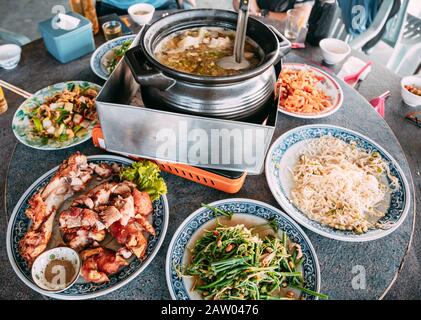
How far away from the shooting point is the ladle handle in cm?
145

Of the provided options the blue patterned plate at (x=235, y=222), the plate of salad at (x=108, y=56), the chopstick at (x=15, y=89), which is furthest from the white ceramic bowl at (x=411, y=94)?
the chopstick at (x=15, y=89)

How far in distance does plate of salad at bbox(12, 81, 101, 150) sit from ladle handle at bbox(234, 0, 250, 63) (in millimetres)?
901

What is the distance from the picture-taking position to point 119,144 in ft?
5.42

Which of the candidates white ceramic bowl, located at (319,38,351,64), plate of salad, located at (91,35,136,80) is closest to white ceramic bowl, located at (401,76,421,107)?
white ceramic bowl, located at (319,38,351,64)

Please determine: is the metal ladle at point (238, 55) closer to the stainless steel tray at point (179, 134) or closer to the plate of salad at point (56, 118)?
the stainless steel tray at point (179, 134)

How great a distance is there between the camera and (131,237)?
4.46ft

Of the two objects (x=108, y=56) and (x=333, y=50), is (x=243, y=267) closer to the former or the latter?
(x=108, y=56)

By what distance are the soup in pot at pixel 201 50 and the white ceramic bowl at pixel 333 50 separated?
40.8 inches

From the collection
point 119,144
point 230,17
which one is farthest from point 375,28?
point 119,144

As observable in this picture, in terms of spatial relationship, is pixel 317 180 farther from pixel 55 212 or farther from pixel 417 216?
pixel 55 212

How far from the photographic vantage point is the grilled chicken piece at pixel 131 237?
4.42 ft

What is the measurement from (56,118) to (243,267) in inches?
51.3

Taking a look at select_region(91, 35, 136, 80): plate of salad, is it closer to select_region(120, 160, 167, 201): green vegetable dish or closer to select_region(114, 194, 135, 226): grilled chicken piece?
select_region(120, 160, 167, 201): green vegetable dish

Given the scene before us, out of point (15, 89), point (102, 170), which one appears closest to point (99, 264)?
point (102, 170)
